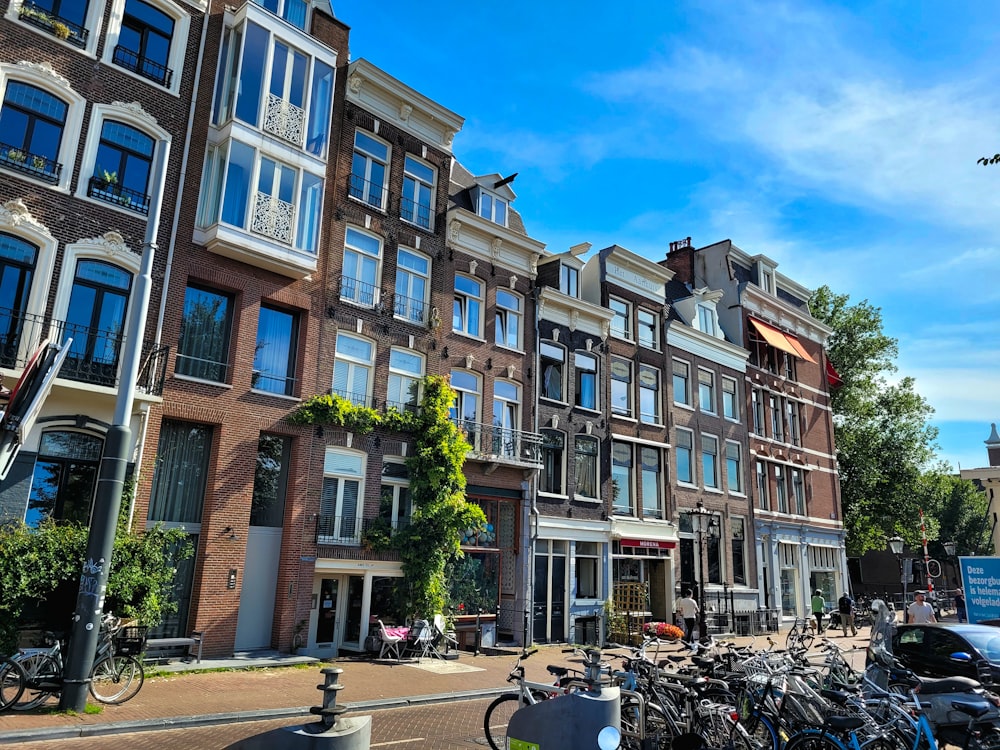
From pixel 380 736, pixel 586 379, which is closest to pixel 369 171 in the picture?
pixel 586 379

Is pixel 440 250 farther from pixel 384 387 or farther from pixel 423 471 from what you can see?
pixel 423 471

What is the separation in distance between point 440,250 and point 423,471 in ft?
24.2

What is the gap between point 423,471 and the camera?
2119 cm

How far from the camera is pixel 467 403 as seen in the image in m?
24.1

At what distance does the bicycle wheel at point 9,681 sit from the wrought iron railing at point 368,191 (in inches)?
586

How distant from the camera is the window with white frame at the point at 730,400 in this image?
34844 mm

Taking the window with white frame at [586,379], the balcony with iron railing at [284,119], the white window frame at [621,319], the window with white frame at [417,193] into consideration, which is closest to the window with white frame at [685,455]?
the white window frame at [621,319]

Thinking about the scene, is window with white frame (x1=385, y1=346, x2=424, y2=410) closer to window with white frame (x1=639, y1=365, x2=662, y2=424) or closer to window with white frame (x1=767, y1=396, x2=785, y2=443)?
window with white frame (x1=639, y1=365, x2=662, y2=424)

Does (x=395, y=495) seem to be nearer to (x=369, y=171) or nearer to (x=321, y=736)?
(x=369, y=171)

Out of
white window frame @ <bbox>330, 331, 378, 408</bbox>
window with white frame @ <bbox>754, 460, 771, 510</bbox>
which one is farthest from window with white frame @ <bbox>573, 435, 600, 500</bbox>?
window with white frame @ <bbox>754, 460, 771, 510</bbox>

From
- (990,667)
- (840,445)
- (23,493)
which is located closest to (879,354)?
(840,445)

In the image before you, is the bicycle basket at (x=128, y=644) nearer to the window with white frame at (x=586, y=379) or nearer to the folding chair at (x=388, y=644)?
the folding chair at (x=388, y=644)

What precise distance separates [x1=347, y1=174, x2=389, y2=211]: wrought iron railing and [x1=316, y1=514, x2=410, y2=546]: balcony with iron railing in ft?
30.6

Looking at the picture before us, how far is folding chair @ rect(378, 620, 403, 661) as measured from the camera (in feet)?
59.8
